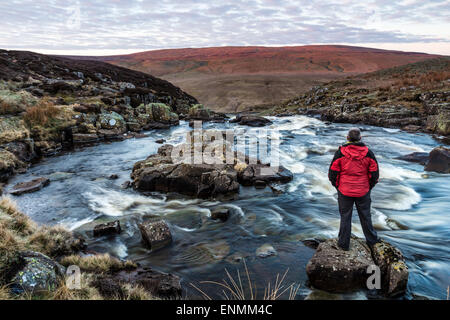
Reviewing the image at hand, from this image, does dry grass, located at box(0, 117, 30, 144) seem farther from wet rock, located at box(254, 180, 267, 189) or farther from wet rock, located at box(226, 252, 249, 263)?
wet rock, located at box(226, 252, 249, 263)

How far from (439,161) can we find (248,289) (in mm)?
13622

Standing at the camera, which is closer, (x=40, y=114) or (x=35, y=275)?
(x=35, y=275)

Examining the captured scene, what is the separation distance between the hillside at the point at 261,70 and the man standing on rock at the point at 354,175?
2184 inches

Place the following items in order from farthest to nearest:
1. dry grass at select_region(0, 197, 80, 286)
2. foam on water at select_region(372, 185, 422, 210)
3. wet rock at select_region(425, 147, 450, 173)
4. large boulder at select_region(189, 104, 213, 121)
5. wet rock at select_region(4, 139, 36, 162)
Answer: large boulder at select_region(189, 104, 213, 121), wet rock at select_region(4, 139, 36, 162), wet rock at select_region(425, 147, 450, 173), foam on water at select_region(372, 185, 422, 210), dry grass at select_region(0, 197, 80, 286)

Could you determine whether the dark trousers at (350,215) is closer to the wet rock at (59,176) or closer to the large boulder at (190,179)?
the large boulder at (190,179)

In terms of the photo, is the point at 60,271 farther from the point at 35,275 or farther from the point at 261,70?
the point at 261,70

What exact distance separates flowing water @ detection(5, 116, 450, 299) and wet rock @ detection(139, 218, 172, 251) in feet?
0.86

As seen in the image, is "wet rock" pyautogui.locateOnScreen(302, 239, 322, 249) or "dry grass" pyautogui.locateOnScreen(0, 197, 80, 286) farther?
"wet rock" pyautogui.locateOnScreen(302, 239, 322, 249)

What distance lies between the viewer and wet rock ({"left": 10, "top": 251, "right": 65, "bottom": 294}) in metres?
4.33

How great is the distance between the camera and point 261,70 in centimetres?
10231

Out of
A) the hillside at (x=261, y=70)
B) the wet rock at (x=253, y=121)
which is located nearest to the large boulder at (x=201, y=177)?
the wet rock at (x=253, y=121)

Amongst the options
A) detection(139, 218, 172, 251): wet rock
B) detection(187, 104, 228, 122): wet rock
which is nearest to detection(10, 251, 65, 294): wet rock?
detection(139, 218, 172, 251): wet rock

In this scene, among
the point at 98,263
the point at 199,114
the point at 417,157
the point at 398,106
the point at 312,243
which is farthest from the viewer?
the point at 199,114

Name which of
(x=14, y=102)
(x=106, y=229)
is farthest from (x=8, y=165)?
(x=106, y=229)
